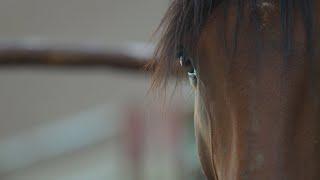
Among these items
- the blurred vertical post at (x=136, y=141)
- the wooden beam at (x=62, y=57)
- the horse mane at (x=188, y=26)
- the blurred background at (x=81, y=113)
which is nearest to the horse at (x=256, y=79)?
the horse mane at (x=188, y=26)

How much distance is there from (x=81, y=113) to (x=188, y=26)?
565 centimetres

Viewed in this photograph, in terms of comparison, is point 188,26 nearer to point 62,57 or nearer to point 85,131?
point 62,57

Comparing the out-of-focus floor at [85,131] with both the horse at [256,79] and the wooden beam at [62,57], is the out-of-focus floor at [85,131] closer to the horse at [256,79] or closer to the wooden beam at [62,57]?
the wooden beam at [62,57]

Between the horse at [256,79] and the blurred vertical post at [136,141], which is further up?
the horse at [256,79]

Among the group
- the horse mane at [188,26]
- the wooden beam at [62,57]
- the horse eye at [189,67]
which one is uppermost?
the horse mane at [188,26]

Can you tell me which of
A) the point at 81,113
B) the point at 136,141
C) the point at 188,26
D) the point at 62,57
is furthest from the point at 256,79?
the point at 81,113

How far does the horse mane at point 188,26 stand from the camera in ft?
3.33

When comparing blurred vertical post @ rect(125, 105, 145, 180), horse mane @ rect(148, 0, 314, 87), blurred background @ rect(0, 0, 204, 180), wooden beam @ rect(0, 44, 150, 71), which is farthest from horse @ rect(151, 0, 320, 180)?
blurred vertical post @ rect(125, 105, 145, 180)

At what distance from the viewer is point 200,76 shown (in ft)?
3.64

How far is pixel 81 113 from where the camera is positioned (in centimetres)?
671

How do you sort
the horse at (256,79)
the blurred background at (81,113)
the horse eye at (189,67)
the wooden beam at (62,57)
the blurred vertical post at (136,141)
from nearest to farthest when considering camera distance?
the horse at (256,79) → the horse eye at (189,67) → the wooden beam at (62,57) → the blurred vertical post at (136,141) → the blurred background at (81,113)

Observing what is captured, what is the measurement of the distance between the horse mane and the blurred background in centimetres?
279

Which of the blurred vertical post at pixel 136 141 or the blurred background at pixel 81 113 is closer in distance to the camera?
the blurred vertical post at pixel 136 141

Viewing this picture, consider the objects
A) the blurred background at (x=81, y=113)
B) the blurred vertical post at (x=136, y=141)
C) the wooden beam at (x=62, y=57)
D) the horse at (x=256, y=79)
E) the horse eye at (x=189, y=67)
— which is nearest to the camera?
the horse at (x=256, y=79)
